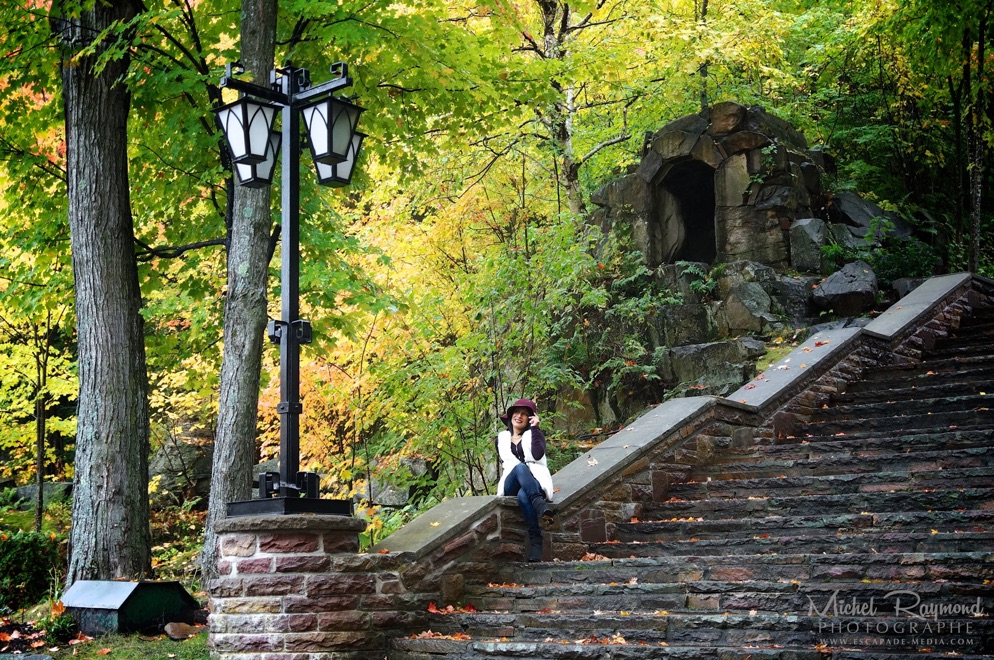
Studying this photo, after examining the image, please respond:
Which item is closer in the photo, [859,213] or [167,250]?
[167,250]

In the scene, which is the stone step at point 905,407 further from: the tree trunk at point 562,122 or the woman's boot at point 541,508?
the tree trunk at point 562,122

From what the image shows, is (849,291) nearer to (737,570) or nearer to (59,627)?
(737,570)

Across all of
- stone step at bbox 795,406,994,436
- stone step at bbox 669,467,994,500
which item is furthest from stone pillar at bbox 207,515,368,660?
stone step at bbox 795,406,994,436

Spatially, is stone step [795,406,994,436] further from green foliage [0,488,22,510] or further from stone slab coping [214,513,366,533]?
green foliage [0,488,22,510]

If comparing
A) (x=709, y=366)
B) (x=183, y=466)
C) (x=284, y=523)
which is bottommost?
(x=183, y=466)

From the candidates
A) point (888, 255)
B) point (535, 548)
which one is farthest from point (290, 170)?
point (888, 255)

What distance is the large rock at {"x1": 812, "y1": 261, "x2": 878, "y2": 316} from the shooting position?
14.6 meters

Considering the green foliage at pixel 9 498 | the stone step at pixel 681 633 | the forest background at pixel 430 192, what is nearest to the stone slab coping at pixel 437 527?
the stone step at pixel 681 633

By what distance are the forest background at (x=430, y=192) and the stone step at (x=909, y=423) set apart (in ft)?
12.5

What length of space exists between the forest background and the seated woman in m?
2.66

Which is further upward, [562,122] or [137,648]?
[562,122]

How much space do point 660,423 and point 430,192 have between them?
7.50 metres

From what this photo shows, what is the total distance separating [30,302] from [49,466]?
12.0m

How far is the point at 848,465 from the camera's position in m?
8.15
